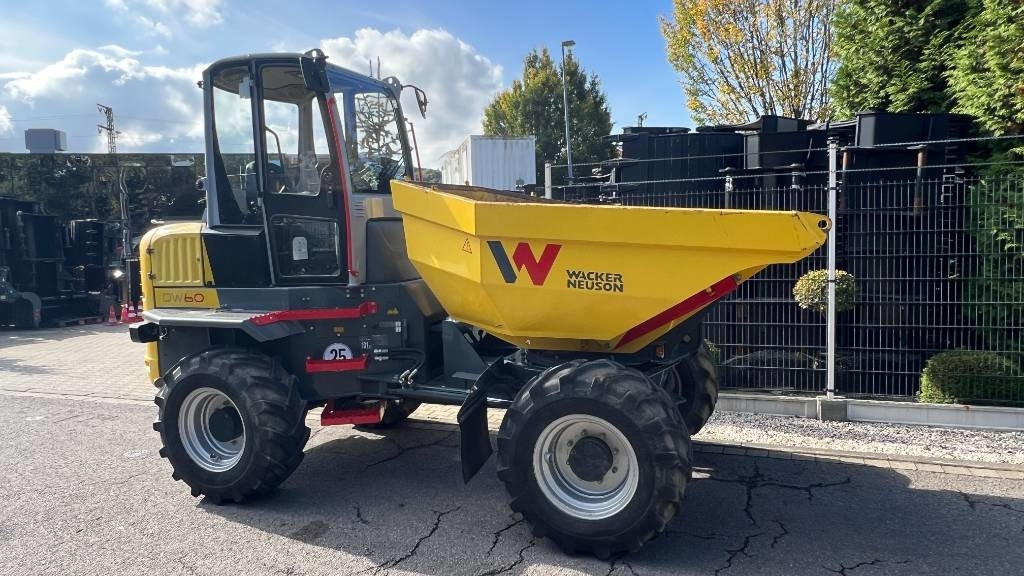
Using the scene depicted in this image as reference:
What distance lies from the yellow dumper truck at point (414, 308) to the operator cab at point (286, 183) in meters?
0.01

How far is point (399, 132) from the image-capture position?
5730 mm

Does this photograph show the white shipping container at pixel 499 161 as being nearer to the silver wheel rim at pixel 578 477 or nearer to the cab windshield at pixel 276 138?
the cab windshield at pixel 276 138

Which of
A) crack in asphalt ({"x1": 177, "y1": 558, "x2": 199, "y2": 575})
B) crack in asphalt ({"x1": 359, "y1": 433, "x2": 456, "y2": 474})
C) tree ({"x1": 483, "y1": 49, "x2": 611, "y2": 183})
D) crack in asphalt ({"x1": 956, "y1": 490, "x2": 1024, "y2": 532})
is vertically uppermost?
tree ({"x1": 483, "y1": 49, "x2": 611, "y2": 183})

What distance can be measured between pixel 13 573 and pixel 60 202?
20122 mm

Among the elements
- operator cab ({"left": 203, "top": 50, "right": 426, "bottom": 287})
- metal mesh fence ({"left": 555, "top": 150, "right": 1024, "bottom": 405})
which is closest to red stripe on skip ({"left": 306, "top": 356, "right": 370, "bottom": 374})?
operator cab ({"left": 203, "top": 50, "right": 426, "bottom": 287})

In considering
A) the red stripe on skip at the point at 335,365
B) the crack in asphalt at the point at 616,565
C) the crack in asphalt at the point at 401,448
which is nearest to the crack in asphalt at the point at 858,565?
the crack in asphalt at the point at 616,565

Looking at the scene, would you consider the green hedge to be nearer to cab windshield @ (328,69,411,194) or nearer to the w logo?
the w logo

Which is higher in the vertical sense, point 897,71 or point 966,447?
point 897,71

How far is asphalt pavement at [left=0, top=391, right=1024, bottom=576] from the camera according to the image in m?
3.72

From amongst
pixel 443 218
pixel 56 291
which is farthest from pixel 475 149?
pixel 443 218

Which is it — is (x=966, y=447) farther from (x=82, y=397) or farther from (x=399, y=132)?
(x=82, y=397)

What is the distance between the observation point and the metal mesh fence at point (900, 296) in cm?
627

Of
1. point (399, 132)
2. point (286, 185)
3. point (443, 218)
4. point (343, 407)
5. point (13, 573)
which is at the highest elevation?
point (399, 132)

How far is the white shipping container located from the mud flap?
15.2 m
